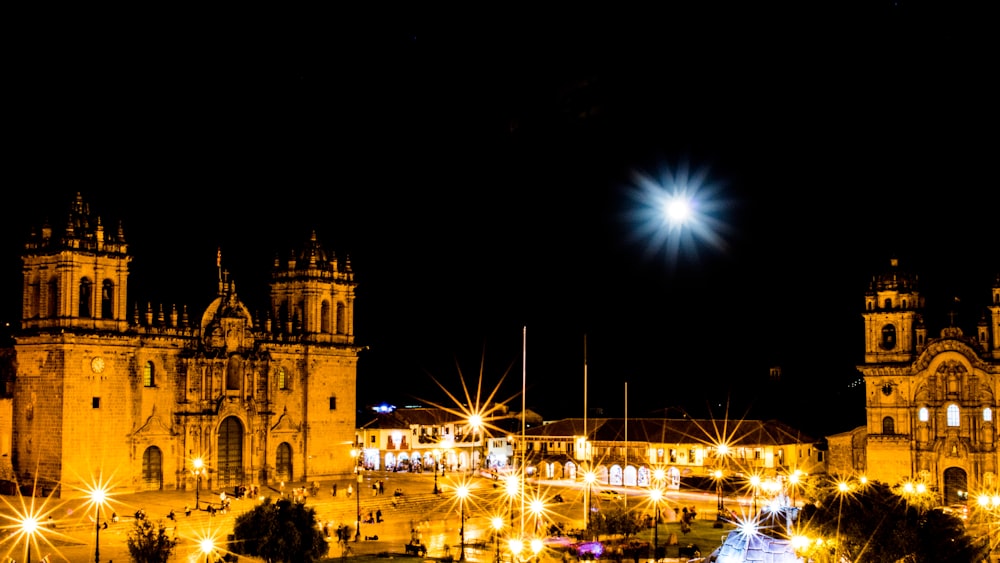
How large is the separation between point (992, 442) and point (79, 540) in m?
46.0

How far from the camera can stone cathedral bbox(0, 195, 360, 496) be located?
53.6 meters

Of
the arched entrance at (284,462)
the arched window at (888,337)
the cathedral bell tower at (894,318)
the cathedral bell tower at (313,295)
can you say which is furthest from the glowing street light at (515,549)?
the arched window at (888,337)

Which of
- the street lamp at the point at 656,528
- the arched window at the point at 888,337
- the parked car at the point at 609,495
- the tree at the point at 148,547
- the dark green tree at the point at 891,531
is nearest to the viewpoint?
the tree at the point at 148,547

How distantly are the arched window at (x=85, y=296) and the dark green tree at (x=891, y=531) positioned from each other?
1306 inches

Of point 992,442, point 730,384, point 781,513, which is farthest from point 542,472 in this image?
point 781,513

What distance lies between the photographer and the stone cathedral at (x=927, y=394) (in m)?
65.1

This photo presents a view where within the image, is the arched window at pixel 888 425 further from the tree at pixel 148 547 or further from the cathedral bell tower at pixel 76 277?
the tree at pixel 148 547

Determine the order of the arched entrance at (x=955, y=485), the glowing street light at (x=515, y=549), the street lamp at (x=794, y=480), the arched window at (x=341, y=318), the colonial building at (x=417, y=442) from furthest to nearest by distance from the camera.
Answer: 1. the colonial building at (x=417, y=442)
2. the arched window at (x=341, y=318)
3. the arched entrance at (x=955, y=485)
4. the street lamp at (x=794, y=480)
5. the glowing street light at (x=515, y=549)

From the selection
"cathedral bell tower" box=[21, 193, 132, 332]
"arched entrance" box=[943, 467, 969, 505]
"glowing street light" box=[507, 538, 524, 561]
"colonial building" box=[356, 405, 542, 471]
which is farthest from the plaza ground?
"colonial building" box=[356, 405, 542, 471]

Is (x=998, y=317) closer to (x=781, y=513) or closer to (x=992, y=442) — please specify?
(x=992, y=442)

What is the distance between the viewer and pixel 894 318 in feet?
226

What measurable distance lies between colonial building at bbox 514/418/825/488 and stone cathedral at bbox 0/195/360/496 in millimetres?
14550

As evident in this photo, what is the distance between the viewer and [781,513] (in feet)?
152

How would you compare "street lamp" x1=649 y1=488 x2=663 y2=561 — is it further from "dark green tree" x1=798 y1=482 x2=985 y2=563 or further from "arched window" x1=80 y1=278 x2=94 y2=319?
"arched window" x1=80 y1=278 x2=94 y2=319
